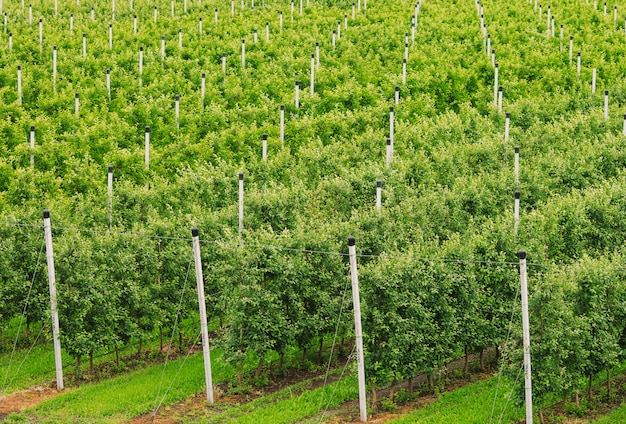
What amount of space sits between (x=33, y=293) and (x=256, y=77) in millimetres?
19958

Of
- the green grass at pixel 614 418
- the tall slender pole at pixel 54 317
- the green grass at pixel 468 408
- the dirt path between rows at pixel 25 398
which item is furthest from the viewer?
the tall slender pole at pixel 54 317

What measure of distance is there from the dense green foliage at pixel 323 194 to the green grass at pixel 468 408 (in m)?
0.86

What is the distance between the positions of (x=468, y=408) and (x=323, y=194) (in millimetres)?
9275

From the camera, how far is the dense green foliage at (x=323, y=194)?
25.2 meters

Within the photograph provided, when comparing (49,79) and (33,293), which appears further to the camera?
(49,79)

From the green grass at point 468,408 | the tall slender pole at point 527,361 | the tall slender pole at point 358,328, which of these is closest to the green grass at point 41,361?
the tall slender pole at point 358,328

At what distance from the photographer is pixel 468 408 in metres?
24.8

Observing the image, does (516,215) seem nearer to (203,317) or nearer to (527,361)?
(527,361)

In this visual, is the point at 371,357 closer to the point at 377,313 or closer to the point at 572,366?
the point at 377,313

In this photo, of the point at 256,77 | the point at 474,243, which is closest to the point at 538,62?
the point at 256,77

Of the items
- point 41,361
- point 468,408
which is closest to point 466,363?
point 468,408

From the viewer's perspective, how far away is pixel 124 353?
29.9 m

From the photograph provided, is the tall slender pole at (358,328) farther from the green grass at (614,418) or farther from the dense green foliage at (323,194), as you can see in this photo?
the green grass at (614,418)

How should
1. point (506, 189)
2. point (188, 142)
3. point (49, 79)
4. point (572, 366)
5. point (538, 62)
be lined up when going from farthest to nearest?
point (538, 62), point (49, 79), point (188, 142), point (506, 189), point (572, 366)
